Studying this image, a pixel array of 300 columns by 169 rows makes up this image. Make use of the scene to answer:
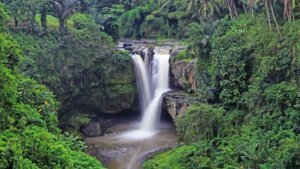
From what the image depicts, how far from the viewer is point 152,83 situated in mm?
34938

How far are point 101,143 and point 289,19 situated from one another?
46.9 feet

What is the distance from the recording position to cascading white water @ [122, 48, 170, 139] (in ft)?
110

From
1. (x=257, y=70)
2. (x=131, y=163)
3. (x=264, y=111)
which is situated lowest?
(x=131, y=163)

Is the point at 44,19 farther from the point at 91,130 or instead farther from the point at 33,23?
the point at 91,130

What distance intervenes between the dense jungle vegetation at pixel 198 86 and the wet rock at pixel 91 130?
1.67 feet

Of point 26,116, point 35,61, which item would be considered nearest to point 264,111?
point 26,116

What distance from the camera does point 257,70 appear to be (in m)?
26.2

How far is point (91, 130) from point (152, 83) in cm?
612

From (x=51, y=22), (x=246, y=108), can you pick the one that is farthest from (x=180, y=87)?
(x=51, y=22)

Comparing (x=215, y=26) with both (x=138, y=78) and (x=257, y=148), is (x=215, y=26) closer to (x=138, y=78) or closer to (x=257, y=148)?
(x=138, y=78)

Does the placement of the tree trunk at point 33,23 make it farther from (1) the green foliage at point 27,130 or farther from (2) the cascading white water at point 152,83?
(1) the green foliage at point 27,130

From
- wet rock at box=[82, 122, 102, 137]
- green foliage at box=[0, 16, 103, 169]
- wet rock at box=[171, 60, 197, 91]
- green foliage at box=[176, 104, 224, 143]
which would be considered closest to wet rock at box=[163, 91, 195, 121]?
wet rock at box=[171, 60, 197, 91]

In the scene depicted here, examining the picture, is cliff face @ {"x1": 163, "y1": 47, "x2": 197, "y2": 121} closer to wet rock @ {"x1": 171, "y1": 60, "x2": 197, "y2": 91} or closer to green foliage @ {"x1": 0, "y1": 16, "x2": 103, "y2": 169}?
wet rock @ {"x1": 171, "y1": 60, "x2": 197, "y2": 91}

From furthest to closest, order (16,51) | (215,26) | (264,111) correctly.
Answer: (215,26), (264,111), (16,51)
